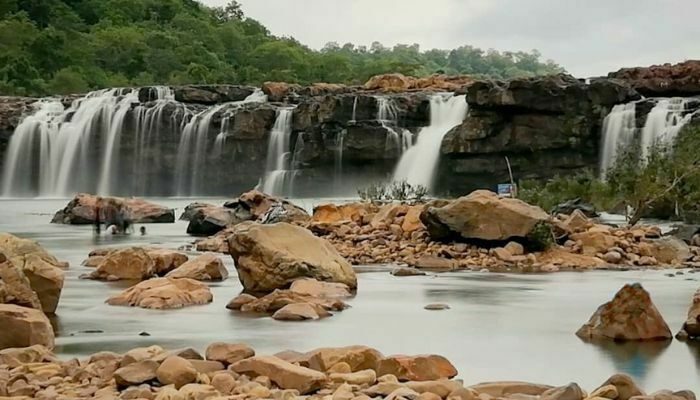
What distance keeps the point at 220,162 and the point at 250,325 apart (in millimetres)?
43162

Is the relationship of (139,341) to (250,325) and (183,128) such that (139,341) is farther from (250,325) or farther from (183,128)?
(183,128)

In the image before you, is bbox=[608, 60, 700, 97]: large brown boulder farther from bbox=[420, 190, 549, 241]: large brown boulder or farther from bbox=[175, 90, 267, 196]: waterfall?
bbox=[420, 190, 549, 241]: large brown boulder

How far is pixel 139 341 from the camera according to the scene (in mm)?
10719

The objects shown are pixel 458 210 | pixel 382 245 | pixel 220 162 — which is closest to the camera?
pixel 458 210

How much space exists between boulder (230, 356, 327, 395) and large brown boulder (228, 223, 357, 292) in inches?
234

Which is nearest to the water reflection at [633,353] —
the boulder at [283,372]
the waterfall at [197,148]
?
the boulder at [283,372]

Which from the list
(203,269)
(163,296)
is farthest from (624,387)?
(203,269)

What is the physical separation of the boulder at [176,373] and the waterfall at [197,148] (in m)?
46.4

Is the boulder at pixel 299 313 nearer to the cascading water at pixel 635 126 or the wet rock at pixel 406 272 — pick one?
the wet rock at pixel 406 272

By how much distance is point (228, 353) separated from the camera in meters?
8.83

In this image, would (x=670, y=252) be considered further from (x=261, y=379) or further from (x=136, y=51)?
(x=136, y=51)

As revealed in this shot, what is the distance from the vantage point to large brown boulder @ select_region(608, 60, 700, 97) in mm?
49156

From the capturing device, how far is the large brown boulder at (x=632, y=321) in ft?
35.2

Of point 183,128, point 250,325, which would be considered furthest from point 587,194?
point 183,128
